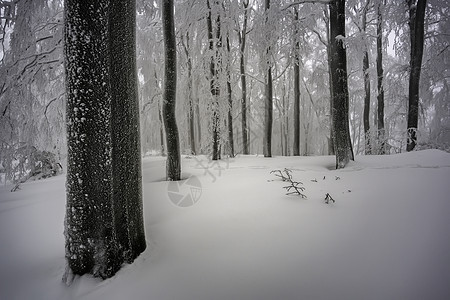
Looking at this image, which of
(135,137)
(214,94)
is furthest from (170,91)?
(214,94)

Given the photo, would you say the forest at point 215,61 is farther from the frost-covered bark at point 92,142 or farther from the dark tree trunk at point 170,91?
the frost-covered bark at point 92,142

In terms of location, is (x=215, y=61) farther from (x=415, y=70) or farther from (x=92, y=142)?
(x=92, y=142)

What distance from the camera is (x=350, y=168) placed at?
4469 mm

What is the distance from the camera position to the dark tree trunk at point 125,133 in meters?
2.01

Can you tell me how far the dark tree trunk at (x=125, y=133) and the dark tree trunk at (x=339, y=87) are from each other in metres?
4.36

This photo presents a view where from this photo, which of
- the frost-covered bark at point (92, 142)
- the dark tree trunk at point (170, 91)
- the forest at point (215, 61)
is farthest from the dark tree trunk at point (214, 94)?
the frost-covered bark at point (92, 142)

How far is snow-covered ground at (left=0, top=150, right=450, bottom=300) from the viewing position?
5.49 feet

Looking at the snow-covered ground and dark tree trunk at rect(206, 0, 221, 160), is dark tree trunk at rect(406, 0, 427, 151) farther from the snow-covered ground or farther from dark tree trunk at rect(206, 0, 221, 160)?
dark tree trunk at rect(206, 0, 221, 160)

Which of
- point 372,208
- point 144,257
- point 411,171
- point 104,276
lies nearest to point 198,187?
point 144,257

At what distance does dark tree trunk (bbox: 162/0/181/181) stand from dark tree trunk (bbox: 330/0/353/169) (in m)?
3.62

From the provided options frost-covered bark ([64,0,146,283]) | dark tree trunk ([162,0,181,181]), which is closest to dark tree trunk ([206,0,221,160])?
dark tree trunk ([162,0,181,181])

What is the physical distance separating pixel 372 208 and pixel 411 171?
5.64ft

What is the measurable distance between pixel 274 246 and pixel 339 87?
4197 millimetres

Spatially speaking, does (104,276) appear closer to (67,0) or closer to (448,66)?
(67,0)
